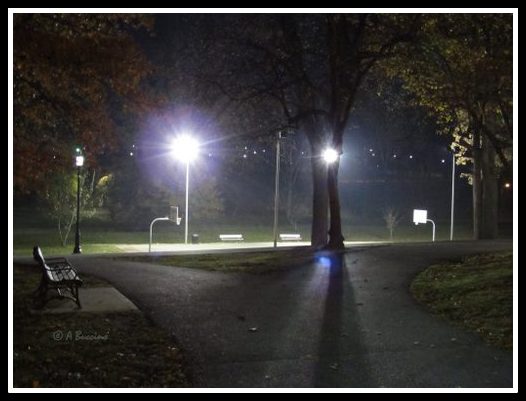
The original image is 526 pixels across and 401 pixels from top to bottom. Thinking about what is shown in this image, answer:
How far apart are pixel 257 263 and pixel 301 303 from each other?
544cm

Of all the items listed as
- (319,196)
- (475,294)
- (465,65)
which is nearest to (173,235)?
(319,196)

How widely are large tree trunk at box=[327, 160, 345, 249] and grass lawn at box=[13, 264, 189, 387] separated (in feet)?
37.4

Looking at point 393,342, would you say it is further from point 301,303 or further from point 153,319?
→ point 153,319

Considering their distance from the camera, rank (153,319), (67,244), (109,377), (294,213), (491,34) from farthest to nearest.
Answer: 1. (294,213)
2. (67,244)
3. (491,34)
4. (153,319)
5. (109,377)

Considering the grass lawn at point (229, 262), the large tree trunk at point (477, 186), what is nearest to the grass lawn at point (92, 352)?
the grass lawn at point (229, 262)

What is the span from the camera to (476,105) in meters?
16.3

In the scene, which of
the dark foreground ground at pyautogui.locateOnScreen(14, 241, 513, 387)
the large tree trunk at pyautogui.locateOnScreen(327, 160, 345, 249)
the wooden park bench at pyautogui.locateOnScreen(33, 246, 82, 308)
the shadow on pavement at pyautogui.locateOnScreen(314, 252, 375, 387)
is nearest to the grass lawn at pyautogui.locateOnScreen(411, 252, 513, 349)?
the dark foreground ground at pyautogui.locateOnScreen(14, 241, 513, 387)

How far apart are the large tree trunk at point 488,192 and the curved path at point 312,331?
55.4ft

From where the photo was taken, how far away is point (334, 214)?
→ 20.0 metres

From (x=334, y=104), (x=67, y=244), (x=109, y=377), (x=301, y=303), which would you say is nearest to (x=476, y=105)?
(x=334, y=104)

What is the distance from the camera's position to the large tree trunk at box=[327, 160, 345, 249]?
19.6m

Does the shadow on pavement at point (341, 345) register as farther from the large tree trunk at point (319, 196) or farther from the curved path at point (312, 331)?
the large tree trunk at point (319, 196)

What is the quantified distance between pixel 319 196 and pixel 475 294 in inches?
535

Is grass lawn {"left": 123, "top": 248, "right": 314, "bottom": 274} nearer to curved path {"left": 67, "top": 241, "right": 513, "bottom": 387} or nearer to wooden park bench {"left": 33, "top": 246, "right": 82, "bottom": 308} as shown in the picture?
curved path {"left": 67, "top": 241, "right": 513, "bottom": 387}
